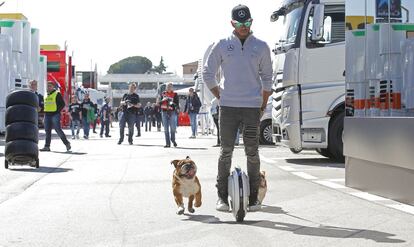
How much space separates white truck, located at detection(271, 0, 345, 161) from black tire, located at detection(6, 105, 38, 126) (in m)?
4.71

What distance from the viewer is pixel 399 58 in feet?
30.2

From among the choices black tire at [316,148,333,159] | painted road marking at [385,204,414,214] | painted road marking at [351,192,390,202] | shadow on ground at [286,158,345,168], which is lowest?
painted road marking at [385,204,414,214]

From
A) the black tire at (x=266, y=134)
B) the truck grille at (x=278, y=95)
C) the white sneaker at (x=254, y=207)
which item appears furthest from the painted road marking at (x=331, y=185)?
the black tire at (x=266, y=134)

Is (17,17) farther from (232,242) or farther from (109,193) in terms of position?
(232,242)

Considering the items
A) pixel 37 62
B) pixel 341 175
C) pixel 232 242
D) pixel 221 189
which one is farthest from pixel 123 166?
pixel 37 62

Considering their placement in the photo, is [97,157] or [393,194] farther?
[97,157]

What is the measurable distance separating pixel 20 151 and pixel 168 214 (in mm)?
5940

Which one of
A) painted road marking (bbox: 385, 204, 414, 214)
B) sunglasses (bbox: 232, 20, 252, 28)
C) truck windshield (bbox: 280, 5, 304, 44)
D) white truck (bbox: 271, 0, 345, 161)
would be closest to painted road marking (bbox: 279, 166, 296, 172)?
white truck (bbox: 271, 0, 345, 161)

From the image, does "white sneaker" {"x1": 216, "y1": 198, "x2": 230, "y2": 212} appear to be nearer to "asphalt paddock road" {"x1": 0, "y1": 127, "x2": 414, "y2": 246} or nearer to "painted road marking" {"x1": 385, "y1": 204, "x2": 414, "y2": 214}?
"asphalt paddock road" {"x1": 0, "y1": 127, "x2": 414, "y2": 246}

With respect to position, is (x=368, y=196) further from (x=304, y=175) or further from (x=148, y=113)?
(x=148, y=113)

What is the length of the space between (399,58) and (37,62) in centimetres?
2404

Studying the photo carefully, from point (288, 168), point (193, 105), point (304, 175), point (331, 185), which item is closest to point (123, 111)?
point (193, 105)

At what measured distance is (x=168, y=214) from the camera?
8008mm

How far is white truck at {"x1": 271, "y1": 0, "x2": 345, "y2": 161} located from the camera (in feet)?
46.8
